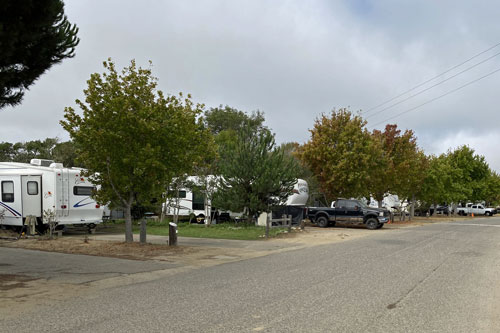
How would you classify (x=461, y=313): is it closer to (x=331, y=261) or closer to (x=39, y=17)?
(x=331, y=261)

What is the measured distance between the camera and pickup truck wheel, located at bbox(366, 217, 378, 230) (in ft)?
89.6

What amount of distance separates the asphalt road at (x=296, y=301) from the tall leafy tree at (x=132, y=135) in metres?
4.89

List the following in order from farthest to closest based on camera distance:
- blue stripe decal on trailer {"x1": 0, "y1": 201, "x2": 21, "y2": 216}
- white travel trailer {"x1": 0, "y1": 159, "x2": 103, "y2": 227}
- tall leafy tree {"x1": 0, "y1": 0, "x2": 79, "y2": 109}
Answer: white travel trailer {"x1": 0, "y1": 159, "x2": 103, "y2": 227} < blue stripe decal on trailer {"x1": 0, "y1": 201, "x2": 21, "y2": 216} < tall leafy tree {"x1": 0, "y1": 0, "x2": 79, "y2": 109}

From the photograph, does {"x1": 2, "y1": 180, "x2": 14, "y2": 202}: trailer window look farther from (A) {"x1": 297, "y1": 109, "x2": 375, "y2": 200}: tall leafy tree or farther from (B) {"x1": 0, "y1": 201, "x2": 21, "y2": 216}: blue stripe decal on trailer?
(A) {"x1": 297, "y1": 109, "x2": 375, "y2": 200}: tall leafy tree

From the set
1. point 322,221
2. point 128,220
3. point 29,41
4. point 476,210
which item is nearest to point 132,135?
point 128,220

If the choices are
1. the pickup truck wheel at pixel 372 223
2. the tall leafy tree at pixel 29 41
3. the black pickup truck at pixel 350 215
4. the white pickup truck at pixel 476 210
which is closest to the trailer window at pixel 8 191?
the tall leafy tree at pixel 29 41

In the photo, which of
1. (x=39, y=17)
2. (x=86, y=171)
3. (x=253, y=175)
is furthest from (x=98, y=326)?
(x=253, y=175)

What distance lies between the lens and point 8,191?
62.0ft

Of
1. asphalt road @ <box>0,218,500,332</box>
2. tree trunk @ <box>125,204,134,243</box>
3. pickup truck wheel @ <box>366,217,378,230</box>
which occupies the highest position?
tree trunk @ <box>125,204,134,243</box>

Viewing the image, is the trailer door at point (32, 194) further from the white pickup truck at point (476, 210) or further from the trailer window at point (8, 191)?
the white pickup truck at point (476, 210)

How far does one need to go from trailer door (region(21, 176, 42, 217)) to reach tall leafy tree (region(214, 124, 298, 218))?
28.5 feet

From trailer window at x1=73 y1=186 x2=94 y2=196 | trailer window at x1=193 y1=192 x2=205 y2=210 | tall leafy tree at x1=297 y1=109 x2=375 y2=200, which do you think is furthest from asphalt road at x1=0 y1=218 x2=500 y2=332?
tall leafy tree at x1=297 y1=109 x2=375 y2=200

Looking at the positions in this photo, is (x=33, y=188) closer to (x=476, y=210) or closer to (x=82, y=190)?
(x=82, y=190)

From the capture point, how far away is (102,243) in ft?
53.2
